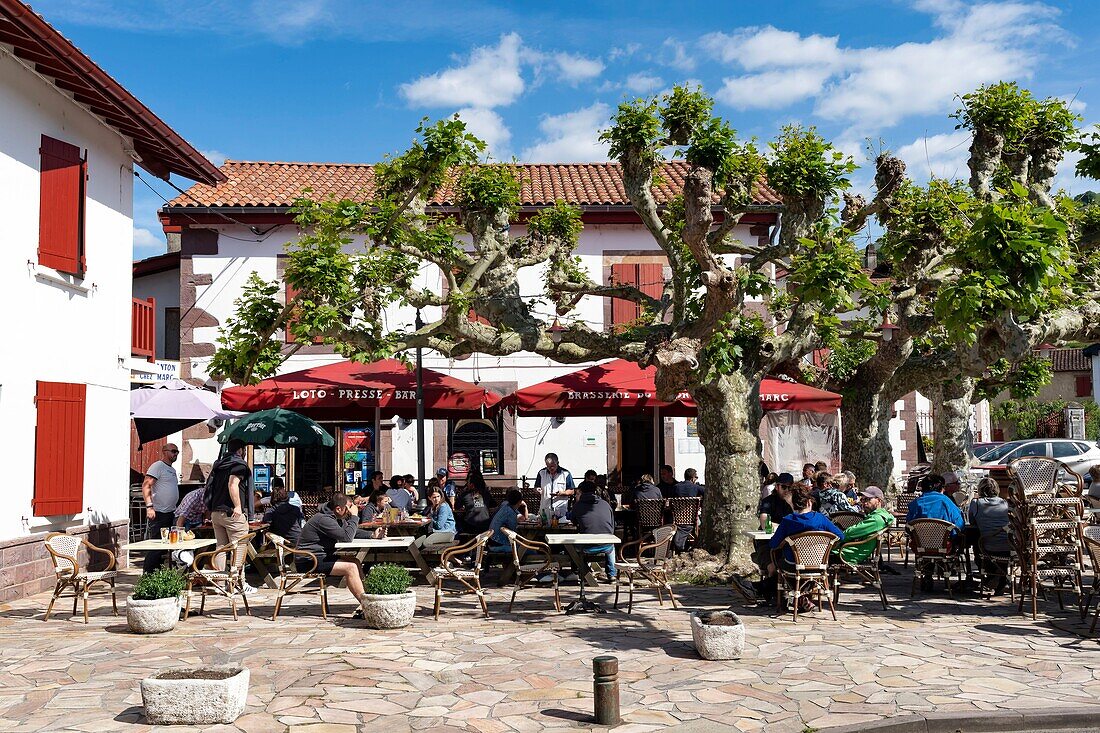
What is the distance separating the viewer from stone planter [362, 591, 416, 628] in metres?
8.48

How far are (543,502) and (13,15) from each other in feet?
26.3

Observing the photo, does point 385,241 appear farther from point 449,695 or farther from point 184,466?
point 184,466

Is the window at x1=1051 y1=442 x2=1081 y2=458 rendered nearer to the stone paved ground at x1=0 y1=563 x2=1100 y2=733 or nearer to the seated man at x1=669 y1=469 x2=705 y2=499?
the seated man at x1=669 y1=469 x2=705 y2=499

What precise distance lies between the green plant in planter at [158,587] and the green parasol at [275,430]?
395 cm

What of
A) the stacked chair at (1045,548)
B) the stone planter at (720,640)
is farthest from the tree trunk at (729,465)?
the stone planter at (720,640)

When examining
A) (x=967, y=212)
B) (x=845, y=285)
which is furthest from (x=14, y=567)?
(x=967, y=212)

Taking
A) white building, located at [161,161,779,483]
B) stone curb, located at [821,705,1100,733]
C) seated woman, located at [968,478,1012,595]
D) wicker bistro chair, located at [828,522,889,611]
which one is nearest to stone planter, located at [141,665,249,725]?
stone curb, located at [821,705,1100,733]

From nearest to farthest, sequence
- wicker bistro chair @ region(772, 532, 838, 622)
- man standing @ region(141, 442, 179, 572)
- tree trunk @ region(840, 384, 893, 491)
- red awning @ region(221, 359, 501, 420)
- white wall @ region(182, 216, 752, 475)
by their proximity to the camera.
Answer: wicker bistro chair @ region(772, 532, 838, 622), man standing @ region(141, 442, 179, 572), red awning @ region(221, 359, 501, 420), tree trunk @ region(840, 384, 893, 491), white wall @ region(182, 216, 752, 475)

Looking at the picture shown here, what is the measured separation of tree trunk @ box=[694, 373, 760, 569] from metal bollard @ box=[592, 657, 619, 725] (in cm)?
570

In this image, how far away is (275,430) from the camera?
12.7m

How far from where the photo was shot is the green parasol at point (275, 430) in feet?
41.1

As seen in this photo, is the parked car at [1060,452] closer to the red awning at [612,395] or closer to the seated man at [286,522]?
the red awning at [612,395]

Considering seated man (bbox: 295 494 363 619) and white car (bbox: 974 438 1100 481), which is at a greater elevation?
white car (bbox: 974 438 1100 481)

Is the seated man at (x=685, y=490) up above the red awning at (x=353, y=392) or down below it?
below
